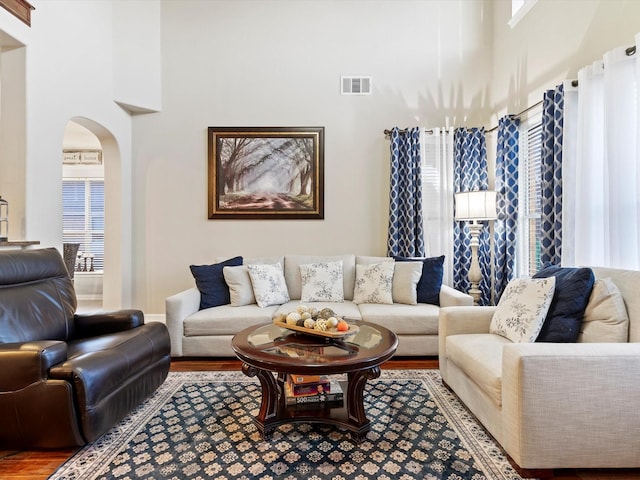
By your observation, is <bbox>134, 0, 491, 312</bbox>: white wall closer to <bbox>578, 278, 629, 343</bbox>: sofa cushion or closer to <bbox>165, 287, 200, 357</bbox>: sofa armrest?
<bbox>165, 287, 200, 357</bbox>: sofa armrest

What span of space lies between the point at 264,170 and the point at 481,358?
308 centimetres

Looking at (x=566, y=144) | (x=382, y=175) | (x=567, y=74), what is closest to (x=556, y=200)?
(x=566, y=144)

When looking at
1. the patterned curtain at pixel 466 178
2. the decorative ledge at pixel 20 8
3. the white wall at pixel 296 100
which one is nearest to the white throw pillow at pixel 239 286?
the white wall at pixel 296 100

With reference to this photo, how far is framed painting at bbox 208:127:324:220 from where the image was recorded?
4242 millimetres

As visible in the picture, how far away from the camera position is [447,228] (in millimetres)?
4105

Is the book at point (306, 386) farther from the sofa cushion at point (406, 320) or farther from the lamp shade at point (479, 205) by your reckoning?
the lamp shade at point (479, 205)

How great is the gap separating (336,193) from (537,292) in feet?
8.33

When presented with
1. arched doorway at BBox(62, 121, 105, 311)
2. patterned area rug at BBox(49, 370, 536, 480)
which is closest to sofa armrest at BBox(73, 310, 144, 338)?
patterned area rug at BBox(49, 370, 536, 480)

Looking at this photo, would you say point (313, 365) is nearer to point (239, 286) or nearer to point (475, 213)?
point (239, 286)

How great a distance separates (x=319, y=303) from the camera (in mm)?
3551

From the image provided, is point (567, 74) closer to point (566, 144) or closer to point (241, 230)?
point (566, 144)

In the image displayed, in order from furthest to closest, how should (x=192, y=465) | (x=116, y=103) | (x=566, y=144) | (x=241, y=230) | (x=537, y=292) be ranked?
(x=241, y=230), (x=116, y=103), (x=566, y=144), (x=537, y=292), (x=192, y=465)

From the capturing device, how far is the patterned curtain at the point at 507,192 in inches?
144

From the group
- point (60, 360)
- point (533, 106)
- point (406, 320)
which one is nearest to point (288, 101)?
point (533, 106)
